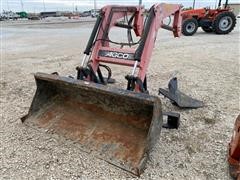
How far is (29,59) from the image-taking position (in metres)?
6.74

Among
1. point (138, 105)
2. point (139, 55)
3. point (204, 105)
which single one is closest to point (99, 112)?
point (138, 105)

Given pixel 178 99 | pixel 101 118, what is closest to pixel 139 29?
pixel 178 99

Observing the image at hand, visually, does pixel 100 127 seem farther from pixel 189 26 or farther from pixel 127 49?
pixel 189 26

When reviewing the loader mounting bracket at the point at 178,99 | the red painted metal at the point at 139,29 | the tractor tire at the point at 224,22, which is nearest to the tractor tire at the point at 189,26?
the tractor tire at the point at 224,22

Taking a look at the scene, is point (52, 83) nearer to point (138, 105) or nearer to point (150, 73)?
point (138, 105)

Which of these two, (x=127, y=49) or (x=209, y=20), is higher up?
(x=127, y=49)

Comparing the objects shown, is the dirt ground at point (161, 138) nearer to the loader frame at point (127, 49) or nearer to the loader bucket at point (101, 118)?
the loader bucket at point (101, 118)

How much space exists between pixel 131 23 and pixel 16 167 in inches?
82.0

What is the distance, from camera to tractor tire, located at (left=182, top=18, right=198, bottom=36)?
35.0 ft

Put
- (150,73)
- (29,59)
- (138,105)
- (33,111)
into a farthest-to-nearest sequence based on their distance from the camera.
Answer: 1. (29,59)
2. (150,73)
3. (33,111)
4. (138,105)

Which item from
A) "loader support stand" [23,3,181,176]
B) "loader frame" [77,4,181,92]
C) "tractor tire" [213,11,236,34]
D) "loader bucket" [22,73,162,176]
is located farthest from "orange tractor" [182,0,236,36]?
"loader bucket" [22,73,162,176]

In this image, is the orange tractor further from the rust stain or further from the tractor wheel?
the rust stain

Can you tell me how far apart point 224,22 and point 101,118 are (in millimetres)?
9849

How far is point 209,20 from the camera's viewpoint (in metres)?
11.0
